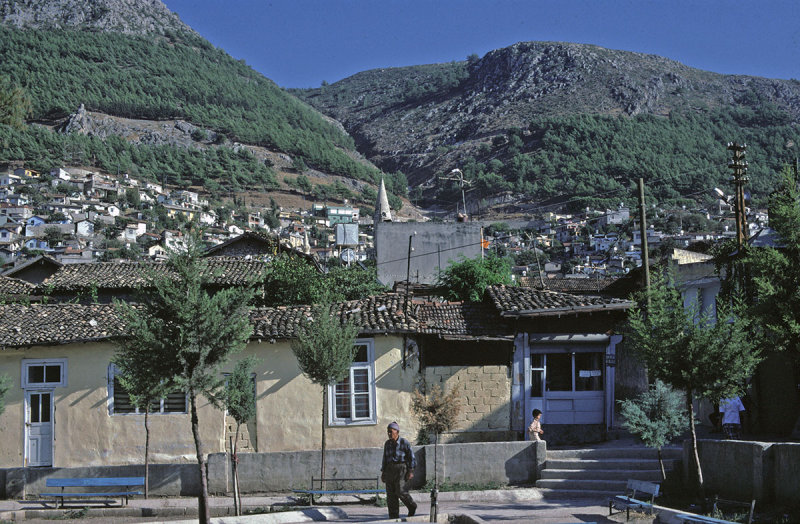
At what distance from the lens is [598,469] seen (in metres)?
17.1

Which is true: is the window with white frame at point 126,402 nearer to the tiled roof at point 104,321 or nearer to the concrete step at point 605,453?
the tiled roof at point 104,321

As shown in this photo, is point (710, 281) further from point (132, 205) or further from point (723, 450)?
point (132, 205)

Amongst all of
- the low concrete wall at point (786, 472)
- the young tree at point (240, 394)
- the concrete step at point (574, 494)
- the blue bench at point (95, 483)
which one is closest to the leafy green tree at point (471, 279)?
the concrete step at point (574, 494)

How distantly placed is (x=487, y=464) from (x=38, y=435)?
10.2 m

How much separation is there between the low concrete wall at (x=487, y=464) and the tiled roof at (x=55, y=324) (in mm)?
7323

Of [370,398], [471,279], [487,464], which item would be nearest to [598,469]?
[487,464]

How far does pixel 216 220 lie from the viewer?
555ft

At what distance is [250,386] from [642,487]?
746 centimetres

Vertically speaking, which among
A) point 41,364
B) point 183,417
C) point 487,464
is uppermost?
point 41,364

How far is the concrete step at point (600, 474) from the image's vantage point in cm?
1656

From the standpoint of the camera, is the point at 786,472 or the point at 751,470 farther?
Answer: the point at 751,470

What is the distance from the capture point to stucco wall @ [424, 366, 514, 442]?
789 inches

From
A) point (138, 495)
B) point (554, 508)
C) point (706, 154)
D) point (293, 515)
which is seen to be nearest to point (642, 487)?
point (554, 508)

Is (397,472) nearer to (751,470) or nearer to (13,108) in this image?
(751,470)
